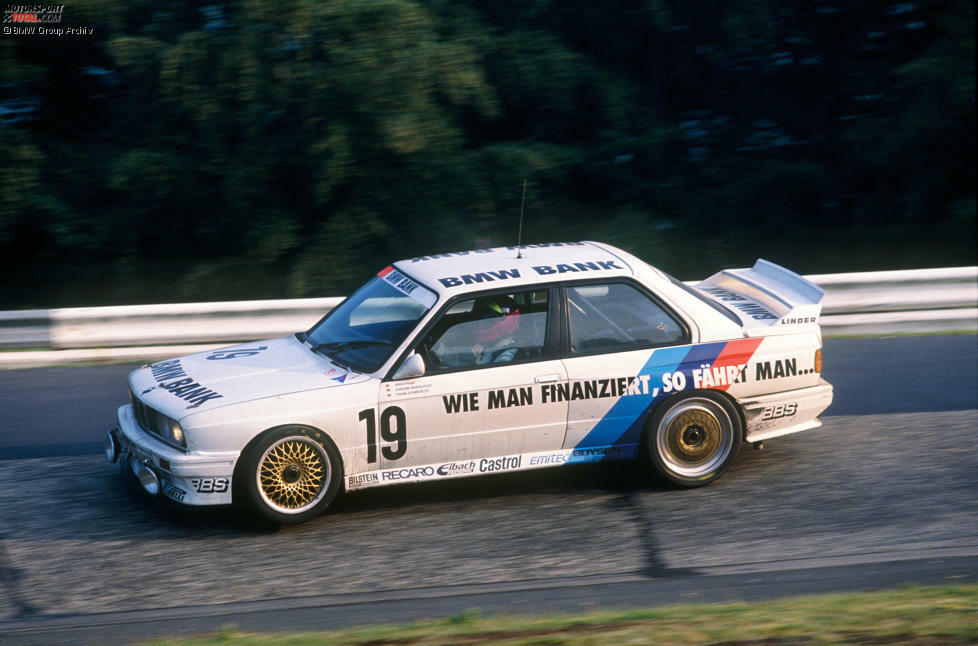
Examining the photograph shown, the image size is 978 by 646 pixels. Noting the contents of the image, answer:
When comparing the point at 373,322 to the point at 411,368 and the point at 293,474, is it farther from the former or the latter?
the point at 293,474

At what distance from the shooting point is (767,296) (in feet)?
24.0

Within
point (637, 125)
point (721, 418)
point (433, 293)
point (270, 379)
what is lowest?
point (721, 418)

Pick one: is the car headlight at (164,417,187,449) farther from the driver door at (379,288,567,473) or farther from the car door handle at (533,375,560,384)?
the car door handle at (533,375,560,384)

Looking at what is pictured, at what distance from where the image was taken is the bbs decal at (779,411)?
6.76 m

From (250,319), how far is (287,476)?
486 cm

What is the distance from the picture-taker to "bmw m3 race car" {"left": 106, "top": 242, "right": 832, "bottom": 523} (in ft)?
19.6

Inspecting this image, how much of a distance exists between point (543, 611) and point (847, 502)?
246 cm

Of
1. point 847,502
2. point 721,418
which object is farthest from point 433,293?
point 847,502

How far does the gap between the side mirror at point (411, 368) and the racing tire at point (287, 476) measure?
1.85 feet

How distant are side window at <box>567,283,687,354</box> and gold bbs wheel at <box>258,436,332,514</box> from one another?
5.56 ft

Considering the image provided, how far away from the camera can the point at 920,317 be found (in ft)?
34.6

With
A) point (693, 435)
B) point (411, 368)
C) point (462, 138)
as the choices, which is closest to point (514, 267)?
point (411, 368)

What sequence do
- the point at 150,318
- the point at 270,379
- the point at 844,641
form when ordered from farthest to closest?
1. the point at 150,318
2. the point at 270,379
3. the point at 844,641

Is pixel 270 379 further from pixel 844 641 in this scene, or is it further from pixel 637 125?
pixel 637 125
